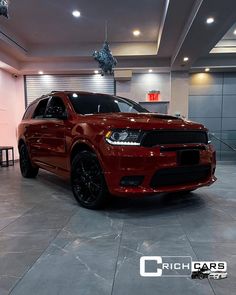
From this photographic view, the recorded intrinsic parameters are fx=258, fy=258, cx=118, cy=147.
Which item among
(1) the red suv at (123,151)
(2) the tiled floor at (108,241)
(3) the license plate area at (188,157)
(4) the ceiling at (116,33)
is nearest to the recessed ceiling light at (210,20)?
(4) the ceiling at (116,33)

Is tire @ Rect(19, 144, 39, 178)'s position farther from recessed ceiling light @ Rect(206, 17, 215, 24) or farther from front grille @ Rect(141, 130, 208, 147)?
recessed ceiling light @ Rect(206, 17, 215, 24)

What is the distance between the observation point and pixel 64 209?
3.16m

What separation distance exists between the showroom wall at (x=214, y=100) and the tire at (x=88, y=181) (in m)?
7.18

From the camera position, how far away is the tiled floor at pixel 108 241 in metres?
1.60

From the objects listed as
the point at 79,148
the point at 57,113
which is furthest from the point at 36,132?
the point at 79,148

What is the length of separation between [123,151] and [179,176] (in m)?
0.73

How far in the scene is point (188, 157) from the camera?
9.56ft

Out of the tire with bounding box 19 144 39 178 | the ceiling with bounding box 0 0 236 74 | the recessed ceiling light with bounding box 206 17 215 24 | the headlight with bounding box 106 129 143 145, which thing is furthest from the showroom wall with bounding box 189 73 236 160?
the headlight with bounding box 106 129 143 145

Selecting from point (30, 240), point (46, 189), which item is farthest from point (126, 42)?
point (30, 240)

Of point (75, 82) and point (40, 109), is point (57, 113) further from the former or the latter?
point (75, 82)

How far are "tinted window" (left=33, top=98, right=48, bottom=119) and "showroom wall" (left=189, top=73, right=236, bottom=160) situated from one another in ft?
20.9

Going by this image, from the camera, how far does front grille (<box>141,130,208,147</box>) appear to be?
275 centimetres

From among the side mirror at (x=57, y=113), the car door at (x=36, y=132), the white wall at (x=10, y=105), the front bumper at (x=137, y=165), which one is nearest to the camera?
the front bumper at (x=137, y=165)

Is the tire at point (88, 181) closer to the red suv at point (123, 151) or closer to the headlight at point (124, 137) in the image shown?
the red suv at point (123, 151)
